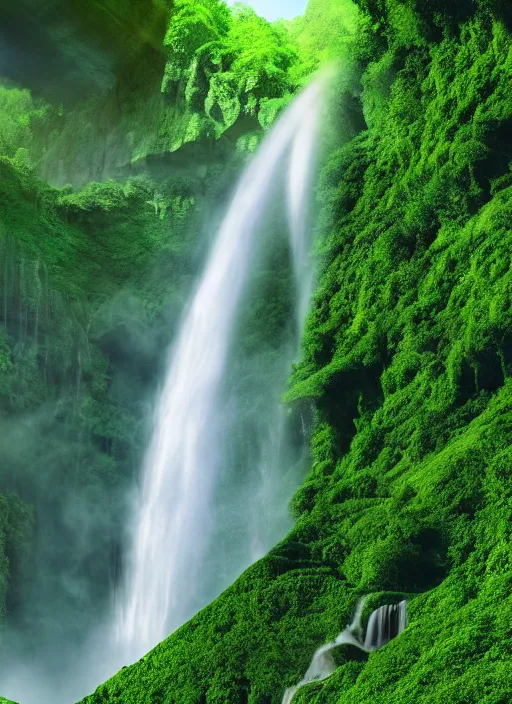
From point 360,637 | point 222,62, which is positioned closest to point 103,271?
point 222,62

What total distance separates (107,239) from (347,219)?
28.6 ft

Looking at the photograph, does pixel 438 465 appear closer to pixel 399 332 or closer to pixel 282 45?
pixel 399 332

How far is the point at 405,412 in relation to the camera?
37.9 ft

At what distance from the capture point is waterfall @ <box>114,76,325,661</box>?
49.6 ft

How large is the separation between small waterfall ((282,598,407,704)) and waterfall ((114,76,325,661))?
556 cm

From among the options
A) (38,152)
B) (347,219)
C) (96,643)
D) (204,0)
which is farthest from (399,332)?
(38,152)

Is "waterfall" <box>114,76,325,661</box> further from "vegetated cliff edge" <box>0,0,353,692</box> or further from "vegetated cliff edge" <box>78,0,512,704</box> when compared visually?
"vegetated cliff edge" <box>78,0,512,704</box>

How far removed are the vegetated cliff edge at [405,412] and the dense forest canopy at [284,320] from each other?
34 millimetres

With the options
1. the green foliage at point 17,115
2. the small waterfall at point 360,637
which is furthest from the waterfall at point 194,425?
the green foliage at point 17,115

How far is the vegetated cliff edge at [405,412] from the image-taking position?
333 inches

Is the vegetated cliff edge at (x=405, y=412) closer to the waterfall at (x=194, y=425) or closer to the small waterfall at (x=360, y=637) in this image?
the small waterfall at (x=360, y=637)

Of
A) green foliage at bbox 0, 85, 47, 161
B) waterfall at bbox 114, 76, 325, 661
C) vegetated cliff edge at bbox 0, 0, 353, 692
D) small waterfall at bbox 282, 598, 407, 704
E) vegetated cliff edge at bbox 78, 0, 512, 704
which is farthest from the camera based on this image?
green foliage at bbox 0, 85, 47, 161

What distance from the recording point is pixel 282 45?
22.0 metres

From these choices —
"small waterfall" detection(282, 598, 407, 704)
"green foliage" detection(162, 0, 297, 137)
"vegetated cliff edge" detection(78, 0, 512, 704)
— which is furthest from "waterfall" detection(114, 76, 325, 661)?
"small waterfall" detection(282, 598, 407, 704)
